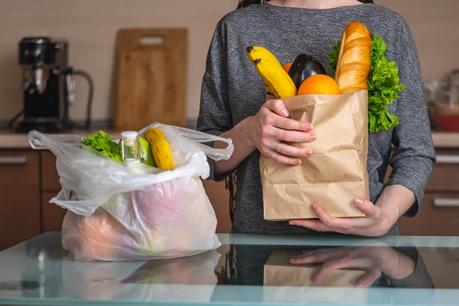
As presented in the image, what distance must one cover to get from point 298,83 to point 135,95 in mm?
1772

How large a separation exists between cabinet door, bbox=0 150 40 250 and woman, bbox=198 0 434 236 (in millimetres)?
1233

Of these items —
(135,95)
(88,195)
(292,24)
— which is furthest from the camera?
(135,95)

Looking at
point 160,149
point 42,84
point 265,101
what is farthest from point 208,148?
point 42,84

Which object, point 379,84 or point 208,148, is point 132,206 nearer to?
point 208,148

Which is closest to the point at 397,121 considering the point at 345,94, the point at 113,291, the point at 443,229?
the point at 345,94

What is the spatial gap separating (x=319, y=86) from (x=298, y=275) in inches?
10.1

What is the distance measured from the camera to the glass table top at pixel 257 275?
0.75 m

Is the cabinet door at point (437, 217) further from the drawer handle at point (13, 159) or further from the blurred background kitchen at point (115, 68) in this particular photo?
the drawer handle at point (13, 159)

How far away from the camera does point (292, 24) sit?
4.20 feet

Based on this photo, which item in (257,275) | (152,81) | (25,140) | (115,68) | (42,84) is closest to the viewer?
(257,275)

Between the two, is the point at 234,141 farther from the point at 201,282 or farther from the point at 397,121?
the point at 201,282

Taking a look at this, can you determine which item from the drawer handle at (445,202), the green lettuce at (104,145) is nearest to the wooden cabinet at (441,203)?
the drawer handle at (445,202)

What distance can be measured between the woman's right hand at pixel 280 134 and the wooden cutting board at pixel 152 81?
1.65 meters

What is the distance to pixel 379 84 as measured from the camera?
3.47 ft
